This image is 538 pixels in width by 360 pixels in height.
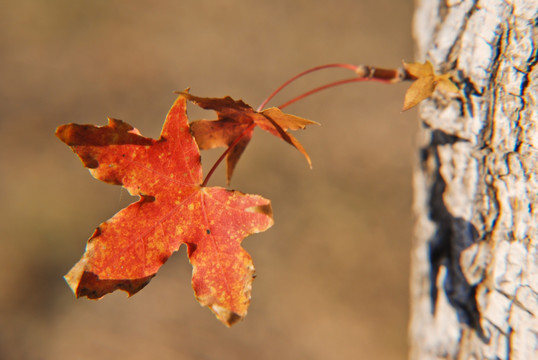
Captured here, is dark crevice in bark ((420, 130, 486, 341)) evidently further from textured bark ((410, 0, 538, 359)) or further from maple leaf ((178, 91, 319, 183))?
maple leaf ((178, 91, 319, 183))

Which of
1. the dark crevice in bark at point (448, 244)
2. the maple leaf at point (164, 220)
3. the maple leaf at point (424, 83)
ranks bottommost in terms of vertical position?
the maple leaf at point (164, 220)

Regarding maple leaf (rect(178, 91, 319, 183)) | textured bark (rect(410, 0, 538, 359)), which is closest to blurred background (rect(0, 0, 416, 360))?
textured bark (rect(410, 0, 538, 359))

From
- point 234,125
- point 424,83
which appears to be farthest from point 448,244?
point 234,125

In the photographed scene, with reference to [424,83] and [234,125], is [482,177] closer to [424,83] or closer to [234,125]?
[424,83]

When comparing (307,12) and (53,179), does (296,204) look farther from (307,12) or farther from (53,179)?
(53,179)

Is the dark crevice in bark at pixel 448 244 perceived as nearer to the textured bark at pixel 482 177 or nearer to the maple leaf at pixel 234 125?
the textured bark at pixel 482 177

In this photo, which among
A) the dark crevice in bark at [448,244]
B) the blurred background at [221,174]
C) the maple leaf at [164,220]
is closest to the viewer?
the maple leaf at [164,220]

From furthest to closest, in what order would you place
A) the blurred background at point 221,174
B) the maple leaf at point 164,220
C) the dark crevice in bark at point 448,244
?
the blurred background at point 221,174 → the dark crevice in bark at point 448,244 → the maple leaf at point 164,220

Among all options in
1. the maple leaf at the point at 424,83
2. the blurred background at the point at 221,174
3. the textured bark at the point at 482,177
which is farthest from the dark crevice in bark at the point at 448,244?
the blurred background at the point at 221,174

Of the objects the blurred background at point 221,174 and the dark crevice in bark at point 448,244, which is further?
the blurred background at point 221,174
